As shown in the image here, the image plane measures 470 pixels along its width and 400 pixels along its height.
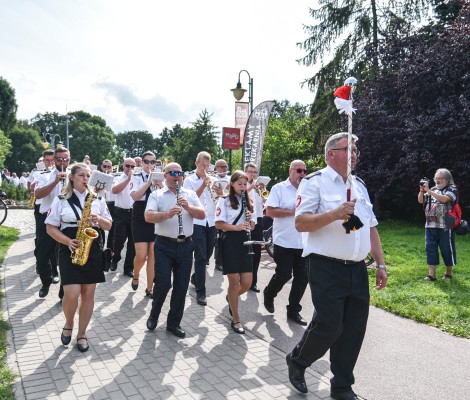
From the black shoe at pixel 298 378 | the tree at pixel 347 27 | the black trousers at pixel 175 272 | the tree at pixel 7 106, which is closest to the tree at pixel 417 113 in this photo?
the tree at pixel 347 27

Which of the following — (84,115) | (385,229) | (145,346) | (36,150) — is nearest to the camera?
(145,346)

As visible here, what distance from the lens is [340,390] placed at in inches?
153

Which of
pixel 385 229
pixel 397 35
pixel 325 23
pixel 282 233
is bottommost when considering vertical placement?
pixel 385 229

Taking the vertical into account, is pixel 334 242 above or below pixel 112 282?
above

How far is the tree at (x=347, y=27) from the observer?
20.8 meters

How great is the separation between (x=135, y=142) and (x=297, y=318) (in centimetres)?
10763

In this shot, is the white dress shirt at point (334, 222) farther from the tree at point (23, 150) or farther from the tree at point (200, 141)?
the tree at point (23, 150)

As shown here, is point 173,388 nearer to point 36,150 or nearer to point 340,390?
point 340,390

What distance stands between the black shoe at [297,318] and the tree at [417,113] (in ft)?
34.7

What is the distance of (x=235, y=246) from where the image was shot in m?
5.81

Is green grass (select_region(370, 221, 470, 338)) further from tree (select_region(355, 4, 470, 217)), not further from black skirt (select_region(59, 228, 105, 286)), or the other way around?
tree (select_region(355, 4, 470, 217))

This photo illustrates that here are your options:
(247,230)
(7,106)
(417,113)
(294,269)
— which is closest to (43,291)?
(247,230)

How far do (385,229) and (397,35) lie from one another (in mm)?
7773

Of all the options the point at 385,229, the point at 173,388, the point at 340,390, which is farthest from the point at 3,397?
the point at 385,229
